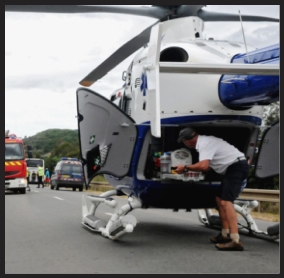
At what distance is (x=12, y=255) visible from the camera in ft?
23.4

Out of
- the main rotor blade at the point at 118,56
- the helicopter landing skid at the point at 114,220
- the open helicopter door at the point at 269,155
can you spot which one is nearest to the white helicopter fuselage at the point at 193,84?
the main rotor blade at the point at 118,56

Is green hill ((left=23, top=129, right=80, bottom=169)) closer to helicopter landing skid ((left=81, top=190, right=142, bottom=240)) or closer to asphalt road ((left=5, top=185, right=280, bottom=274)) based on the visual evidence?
helicopter landing skid ((left=81, top=190, right=142, bottom=240))

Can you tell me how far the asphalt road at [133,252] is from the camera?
6.06 m

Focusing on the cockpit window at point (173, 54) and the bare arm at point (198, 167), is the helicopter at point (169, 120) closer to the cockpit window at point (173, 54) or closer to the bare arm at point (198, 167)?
the cockpit window at point (173, 54)

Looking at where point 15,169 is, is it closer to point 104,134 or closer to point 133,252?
point 104,134

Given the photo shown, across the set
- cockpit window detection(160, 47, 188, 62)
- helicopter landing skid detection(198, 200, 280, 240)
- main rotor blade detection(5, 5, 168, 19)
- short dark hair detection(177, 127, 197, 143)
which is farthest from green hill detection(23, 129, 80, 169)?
helicopter landing skid detection(198, 200, 280, 240)

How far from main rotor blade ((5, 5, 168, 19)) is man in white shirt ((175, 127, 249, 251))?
5.62ft

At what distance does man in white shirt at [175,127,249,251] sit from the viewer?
23.0ft

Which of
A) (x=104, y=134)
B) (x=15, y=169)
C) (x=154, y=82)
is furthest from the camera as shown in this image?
(x=15, y=169)

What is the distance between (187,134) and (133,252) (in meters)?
1.68

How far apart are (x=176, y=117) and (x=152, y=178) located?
102 cm

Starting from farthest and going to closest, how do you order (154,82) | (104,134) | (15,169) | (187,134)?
(15,169)
(104,134)
(187,134)
(154,82)

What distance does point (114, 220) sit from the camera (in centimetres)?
816

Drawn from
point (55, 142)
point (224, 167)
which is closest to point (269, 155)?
point (224, 167)
